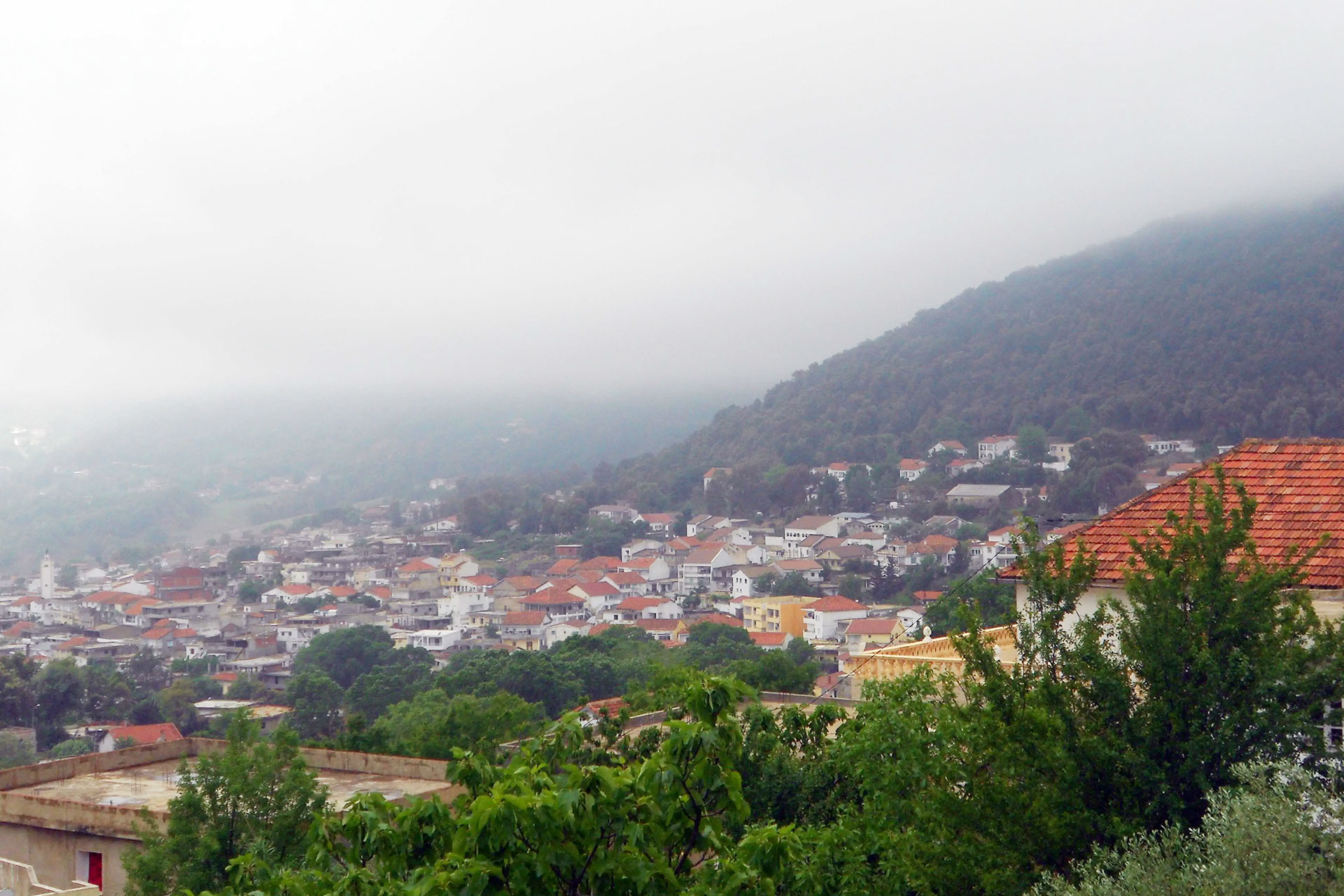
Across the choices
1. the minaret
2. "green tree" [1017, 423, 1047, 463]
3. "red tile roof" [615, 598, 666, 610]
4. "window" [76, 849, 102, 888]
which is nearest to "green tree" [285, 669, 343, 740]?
"red tile roof" [615, 598, 666, 610]

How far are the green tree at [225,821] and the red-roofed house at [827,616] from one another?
58735 millimetres

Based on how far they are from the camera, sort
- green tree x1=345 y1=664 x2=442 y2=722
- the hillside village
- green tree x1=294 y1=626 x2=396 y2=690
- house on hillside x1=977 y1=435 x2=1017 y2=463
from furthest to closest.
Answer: house on hillside x1=977 y1=435 x2=1017 y2=463, the hillside village, green tree x1=294 y1=626 x2=396 y2=690, green tree x1=345 y1=664 x2=442 y2=722

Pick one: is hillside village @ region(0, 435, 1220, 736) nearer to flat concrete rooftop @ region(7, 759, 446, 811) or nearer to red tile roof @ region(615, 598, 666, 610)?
red tile roof @ region(615, 598, 666, 610)

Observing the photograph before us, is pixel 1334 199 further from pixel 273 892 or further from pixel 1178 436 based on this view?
pixel 273 892

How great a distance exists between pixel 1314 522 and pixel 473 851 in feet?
23.5

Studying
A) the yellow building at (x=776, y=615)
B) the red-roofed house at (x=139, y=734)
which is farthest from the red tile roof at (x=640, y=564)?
the red-roofed house at (x=139, y=734)

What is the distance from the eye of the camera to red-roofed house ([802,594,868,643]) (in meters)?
70.5

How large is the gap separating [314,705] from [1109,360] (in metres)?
91.1

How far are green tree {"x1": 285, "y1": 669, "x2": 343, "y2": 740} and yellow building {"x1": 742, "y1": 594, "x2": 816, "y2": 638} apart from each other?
26884 mm

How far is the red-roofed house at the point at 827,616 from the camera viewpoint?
70.5 meters

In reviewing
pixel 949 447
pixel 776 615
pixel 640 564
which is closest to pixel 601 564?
pixel 640 564

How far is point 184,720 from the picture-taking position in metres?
56.7

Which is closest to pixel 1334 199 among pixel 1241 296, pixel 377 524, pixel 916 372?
pixel 1241 296

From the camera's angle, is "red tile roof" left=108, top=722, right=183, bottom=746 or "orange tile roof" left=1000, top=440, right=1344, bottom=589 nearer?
"orange tile roof" left=1000, top=440, right=1344, bottom=589
